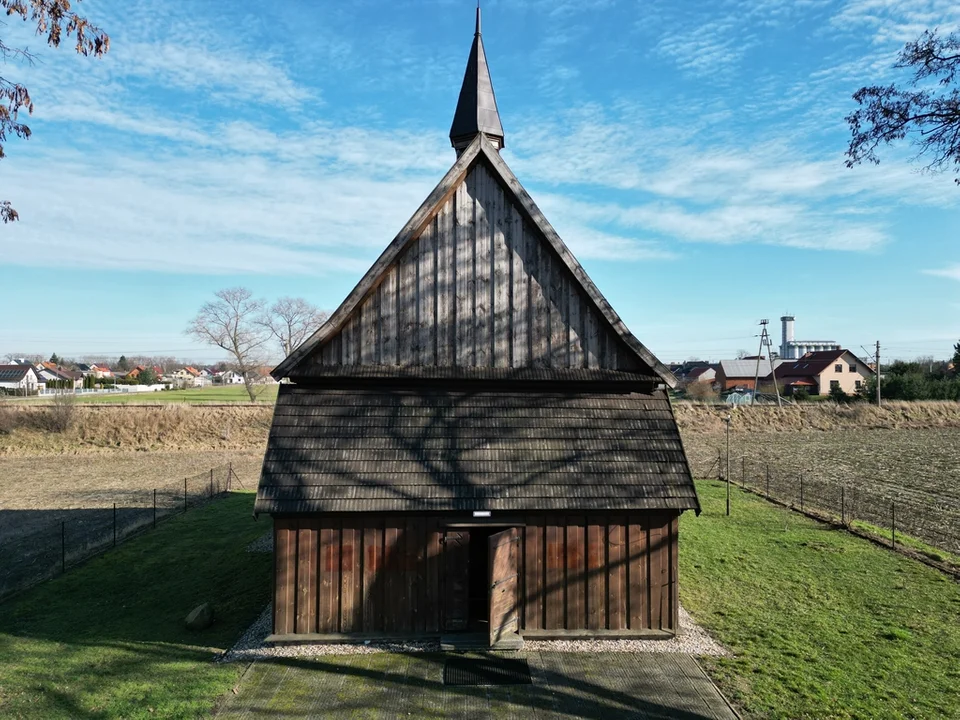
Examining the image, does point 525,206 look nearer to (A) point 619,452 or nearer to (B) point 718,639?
(A) point 619,452

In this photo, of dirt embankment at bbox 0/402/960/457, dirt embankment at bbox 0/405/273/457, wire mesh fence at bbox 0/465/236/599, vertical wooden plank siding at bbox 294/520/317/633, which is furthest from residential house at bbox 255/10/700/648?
dirt embankment at bbox 0/405/273/457

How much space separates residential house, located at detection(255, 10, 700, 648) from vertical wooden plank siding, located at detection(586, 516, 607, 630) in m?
0.03

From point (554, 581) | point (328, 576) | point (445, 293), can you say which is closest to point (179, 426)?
point (328, 576)

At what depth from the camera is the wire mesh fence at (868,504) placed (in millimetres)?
17203

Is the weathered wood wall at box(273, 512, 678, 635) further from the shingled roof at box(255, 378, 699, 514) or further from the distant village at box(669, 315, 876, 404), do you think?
the distant village at box(669, 315, 876, 404)

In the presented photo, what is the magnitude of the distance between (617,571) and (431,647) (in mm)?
3558

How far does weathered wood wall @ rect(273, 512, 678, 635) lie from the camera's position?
33.1 ft

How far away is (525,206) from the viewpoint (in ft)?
38.4

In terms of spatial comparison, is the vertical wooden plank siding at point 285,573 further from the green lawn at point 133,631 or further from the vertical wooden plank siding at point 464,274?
the vertical wooden plank siding at point 464,274

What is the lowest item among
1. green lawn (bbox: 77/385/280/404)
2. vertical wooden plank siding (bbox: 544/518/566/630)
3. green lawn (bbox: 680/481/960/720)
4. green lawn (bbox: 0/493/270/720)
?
green lawn (bbox: 0/493/270/720)

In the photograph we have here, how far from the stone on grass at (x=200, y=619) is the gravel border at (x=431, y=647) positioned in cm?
91

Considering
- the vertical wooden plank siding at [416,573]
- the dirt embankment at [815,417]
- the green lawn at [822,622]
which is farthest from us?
the dirt embankment at [815,417]

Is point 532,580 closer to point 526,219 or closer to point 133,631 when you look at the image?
point 526,219

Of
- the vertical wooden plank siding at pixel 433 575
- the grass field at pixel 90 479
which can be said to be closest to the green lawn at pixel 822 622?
the vertical wooden plank siding at pixel 433 575
